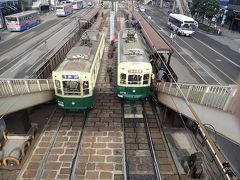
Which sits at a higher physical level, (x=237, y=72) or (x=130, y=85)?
(x=130, y=85)

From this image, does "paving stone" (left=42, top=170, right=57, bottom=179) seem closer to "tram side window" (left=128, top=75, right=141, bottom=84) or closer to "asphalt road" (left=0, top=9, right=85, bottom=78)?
"tram side window" (left=128, top=75, right=141, bottom=84)

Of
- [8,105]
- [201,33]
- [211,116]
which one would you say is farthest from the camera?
[201,33]

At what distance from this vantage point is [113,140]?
1364 centimetres

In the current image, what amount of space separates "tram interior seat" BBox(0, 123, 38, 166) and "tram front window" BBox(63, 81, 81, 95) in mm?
3138

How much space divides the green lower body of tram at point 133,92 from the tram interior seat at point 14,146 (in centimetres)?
645

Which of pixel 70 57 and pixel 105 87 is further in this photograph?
pixel 105 87


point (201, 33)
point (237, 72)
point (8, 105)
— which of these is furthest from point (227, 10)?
point (8, 105)

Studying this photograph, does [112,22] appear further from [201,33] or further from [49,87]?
[201,33]

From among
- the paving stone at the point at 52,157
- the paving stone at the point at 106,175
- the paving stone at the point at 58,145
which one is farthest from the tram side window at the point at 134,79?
the paving stone at the point at 52,157

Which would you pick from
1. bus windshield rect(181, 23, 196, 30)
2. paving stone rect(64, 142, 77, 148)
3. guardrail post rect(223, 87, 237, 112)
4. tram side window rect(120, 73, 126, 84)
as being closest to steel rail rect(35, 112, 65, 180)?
paving stone rect(64, 142, 77, 148)

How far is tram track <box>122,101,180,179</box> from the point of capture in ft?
37.4

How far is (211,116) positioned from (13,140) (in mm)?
11326

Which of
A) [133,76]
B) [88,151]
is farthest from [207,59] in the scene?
[88,151]

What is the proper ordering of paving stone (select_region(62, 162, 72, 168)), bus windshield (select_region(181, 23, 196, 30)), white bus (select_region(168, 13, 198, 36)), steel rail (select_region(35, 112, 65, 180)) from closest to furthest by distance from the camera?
steel rail (select_region(35, 112, 65, 180)) → paving stone (select_region(62, 162, 72, 168)) → white bus (select_region(168, 13, 198, 36)) → bus windshield (select_region(181, 23, 196, 30))
